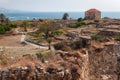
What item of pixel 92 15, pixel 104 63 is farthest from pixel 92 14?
pixel 104 63

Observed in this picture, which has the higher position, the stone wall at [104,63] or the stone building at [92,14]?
the stone building at [92,14]

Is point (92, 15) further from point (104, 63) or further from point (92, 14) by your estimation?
point (104, 63)

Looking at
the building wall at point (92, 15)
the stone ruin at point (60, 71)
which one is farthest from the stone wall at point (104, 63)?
the building wall at point (92, 15)

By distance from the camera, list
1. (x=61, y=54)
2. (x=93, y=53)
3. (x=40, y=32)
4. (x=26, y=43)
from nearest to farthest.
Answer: (x=61, y=54)
(x=93, y=53)
(x=26, y=43)
(x=40, y=32)

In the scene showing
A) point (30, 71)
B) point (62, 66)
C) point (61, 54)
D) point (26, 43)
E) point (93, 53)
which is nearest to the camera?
point (30, 71)

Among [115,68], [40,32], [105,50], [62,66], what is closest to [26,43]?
[40,32]

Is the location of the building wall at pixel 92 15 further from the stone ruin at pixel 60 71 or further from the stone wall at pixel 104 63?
the stone ruin at pixel 60 71

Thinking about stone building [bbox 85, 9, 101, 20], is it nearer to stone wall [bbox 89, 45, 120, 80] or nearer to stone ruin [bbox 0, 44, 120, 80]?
stone wall [bbox 89, 45, 120, 80]

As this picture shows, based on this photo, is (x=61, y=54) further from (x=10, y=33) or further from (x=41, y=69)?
(x=10, y=33)

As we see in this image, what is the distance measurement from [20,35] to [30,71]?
3611 cm

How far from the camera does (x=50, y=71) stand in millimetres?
12172

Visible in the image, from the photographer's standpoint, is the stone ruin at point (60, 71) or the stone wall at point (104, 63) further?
the stone wall at point (104, 63)

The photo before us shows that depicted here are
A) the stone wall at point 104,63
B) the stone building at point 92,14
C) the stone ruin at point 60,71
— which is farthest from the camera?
the stone building at point 92,14

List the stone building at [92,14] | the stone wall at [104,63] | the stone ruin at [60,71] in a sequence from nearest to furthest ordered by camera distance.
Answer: the stone ruin at [60,71] < the stone wall at [104,63] < the stone building at [92,14]
